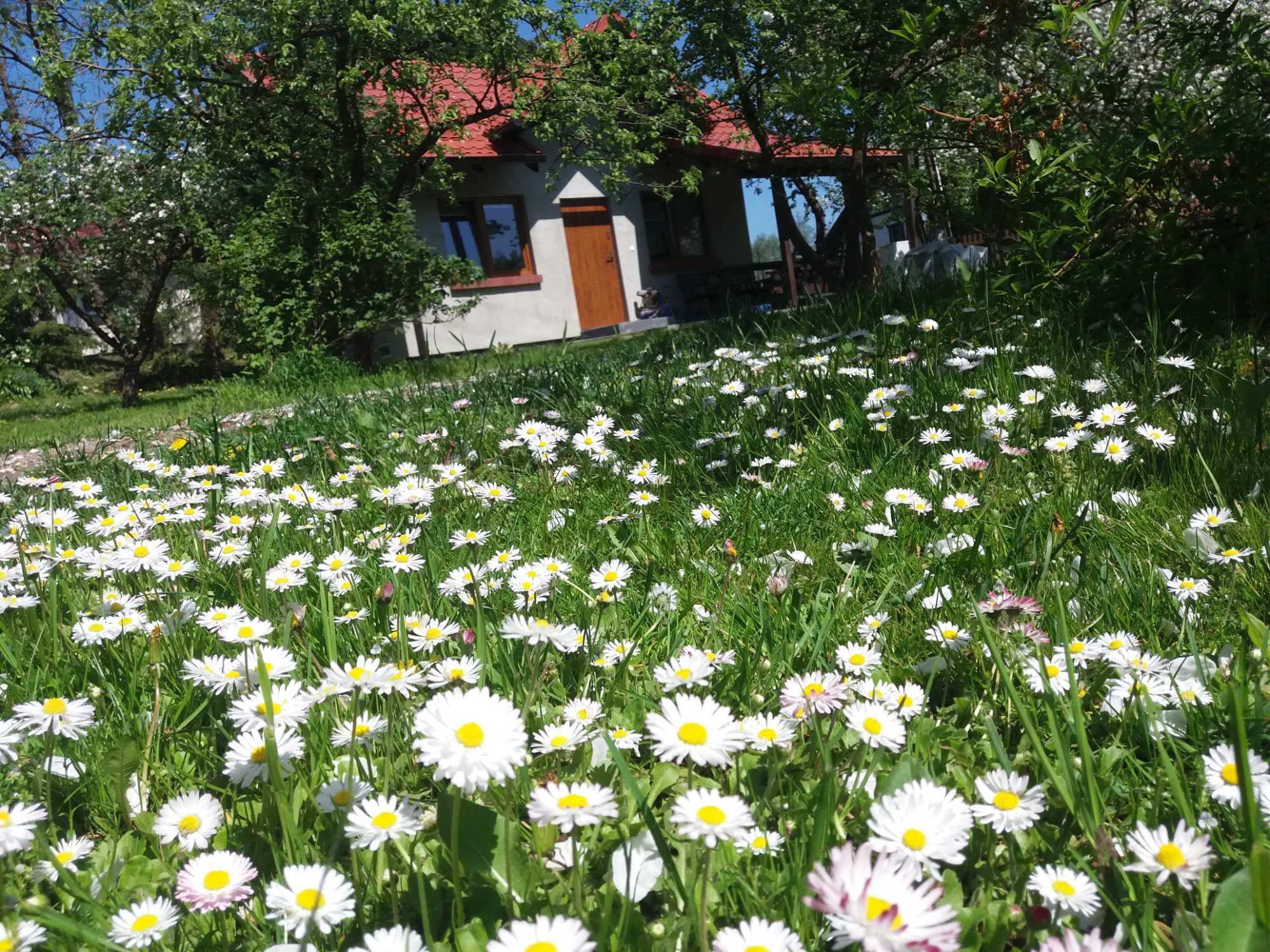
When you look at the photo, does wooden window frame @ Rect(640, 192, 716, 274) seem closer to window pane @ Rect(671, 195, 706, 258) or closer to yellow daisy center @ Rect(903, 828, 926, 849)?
window pane @ Rect(671, 195, 706, 258)

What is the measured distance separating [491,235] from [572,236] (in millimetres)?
1862

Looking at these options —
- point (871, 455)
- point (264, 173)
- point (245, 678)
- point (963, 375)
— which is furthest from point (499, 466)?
point (264, 173)

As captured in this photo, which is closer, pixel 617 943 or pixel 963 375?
pixel 617 943

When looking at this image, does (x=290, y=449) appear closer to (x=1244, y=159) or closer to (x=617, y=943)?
(x=617, y=943)

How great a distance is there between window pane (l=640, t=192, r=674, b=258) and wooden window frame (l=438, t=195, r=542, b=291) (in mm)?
3372

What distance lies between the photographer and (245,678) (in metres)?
1.30

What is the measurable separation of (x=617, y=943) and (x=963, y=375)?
2.73 meters

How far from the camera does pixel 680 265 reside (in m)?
20.5

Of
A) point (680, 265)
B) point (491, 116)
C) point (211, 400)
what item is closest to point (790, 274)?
point (211, 400)

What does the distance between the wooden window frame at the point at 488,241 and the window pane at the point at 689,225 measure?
13.8 feet

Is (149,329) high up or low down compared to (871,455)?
up

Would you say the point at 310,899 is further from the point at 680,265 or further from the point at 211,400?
the point at 680,265

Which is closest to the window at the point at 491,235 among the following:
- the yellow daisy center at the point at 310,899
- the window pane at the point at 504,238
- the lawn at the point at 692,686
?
the window pane at the point at 504,238

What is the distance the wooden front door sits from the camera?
18953 mm
